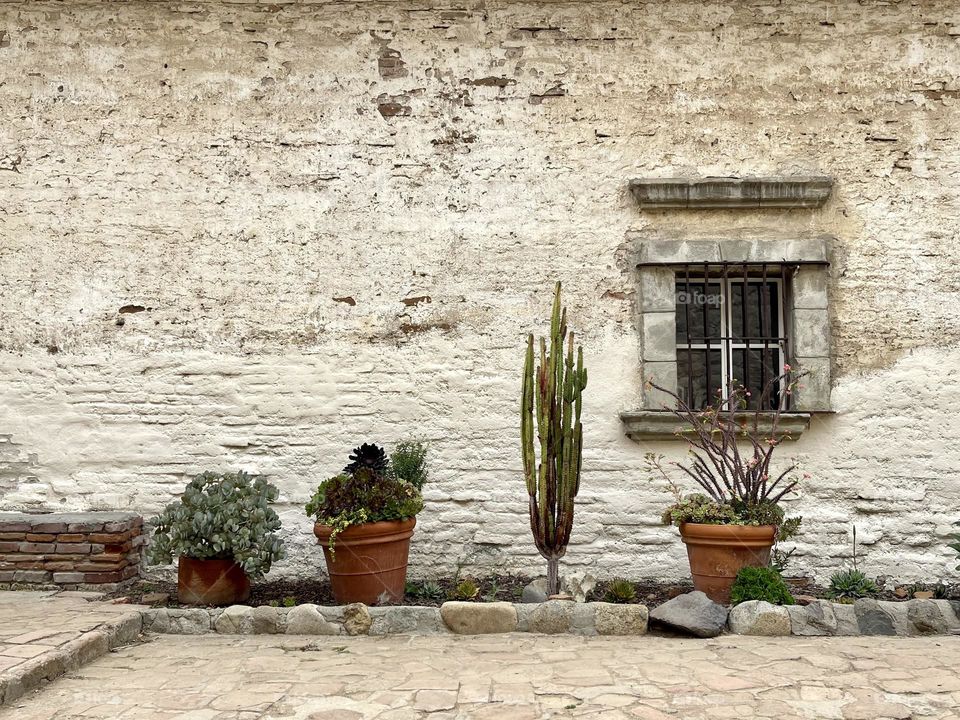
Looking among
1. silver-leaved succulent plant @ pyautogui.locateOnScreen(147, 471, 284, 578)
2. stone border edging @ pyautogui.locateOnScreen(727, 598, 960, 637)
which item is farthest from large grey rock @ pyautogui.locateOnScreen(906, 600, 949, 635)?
silver-leaved succulent plant @ pyautogui.locateOnScreen(147, 471, 284, 578)

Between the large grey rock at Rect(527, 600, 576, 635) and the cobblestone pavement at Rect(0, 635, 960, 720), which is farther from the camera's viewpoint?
the large grey rock at Rect(527, 600, 576, 635)

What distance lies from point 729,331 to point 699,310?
259 mm

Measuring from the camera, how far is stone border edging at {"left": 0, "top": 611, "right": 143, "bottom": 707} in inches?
138

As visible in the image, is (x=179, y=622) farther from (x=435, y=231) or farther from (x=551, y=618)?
(x=435, y=231)

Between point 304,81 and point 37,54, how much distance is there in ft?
6.21

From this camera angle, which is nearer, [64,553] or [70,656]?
[70,656]

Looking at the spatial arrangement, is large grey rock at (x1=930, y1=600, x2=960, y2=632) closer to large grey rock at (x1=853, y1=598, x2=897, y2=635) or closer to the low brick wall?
large grey rock at (x1=853, y1=598, x2=897, y2=635)

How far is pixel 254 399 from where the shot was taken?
19.3 ft

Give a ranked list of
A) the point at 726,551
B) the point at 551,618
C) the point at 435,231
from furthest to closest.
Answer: the point at 435,231 → the point at 726,551 → the point at 551,618

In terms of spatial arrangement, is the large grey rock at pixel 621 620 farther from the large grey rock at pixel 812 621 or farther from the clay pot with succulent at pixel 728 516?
the large grey rock at pixel 812 621

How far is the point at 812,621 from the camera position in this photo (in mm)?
4613

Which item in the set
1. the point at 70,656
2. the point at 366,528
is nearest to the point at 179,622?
the point at 70,656

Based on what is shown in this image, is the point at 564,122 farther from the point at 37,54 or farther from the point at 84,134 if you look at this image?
the point at 37,54

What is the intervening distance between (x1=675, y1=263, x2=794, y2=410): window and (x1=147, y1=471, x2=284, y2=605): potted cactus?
291 centimetres
